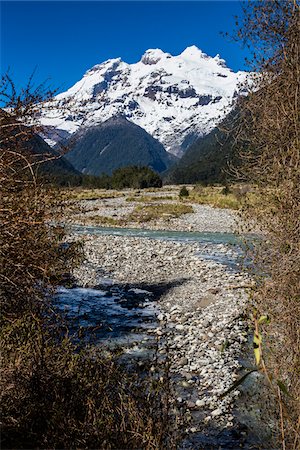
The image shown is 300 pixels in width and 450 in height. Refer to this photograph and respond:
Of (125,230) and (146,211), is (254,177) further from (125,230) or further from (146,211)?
(146,211)

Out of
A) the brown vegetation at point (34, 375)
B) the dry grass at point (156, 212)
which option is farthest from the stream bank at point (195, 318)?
the dry grass at point (156, 212)

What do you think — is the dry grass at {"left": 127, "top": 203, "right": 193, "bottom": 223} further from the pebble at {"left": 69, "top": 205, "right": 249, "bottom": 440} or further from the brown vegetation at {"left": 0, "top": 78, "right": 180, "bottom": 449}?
the brown vegetation at {"left": 0, "top": 78, "right": 180, "bottom": 449}

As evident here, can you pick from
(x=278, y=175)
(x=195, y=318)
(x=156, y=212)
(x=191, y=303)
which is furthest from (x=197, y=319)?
(x=156, y=212)

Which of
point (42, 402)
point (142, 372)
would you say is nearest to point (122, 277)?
point (142, 372)

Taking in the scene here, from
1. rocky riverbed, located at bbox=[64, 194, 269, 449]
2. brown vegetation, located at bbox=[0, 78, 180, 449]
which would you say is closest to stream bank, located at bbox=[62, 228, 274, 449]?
rocky riverbed, located at bbox=[64, 194, 269, 449]

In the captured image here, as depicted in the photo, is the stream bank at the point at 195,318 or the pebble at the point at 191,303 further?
the pebble at the point at 191,303

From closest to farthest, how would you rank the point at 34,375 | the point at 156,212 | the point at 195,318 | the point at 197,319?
1. the point at 34,375
2. the point at 197,319
3. the point at 195,318
4. the point at 156,212

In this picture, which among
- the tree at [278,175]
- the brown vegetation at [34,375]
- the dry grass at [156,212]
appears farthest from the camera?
the dry grass at [156,212]

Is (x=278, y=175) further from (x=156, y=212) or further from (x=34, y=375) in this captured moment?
(x=156, y=212)

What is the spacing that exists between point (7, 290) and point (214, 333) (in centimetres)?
670

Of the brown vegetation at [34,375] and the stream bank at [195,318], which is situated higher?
the brown vegetation at [34,375]

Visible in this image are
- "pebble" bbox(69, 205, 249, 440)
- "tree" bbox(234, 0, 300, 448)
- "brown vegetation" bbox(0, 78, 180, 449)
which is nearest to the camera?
"brown vegetation" bbox(0, 78, 180, 449)

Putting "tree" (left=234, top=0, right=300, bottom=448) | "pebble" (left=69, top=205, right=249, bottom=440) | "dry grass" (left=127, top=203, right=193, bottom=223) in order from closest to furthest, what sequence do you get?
1. "tree" (left=234, top=0, right=300, bottom=448)
2. "pebble" (left=69, top=205, right=249, bottom=440)
3. "dry grass" (left=127, top=203, right=193, bottom=223)

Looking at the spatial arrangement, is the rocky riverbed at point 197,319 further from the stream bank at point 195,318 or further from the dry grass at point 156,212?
the dry grass at point 156,212
